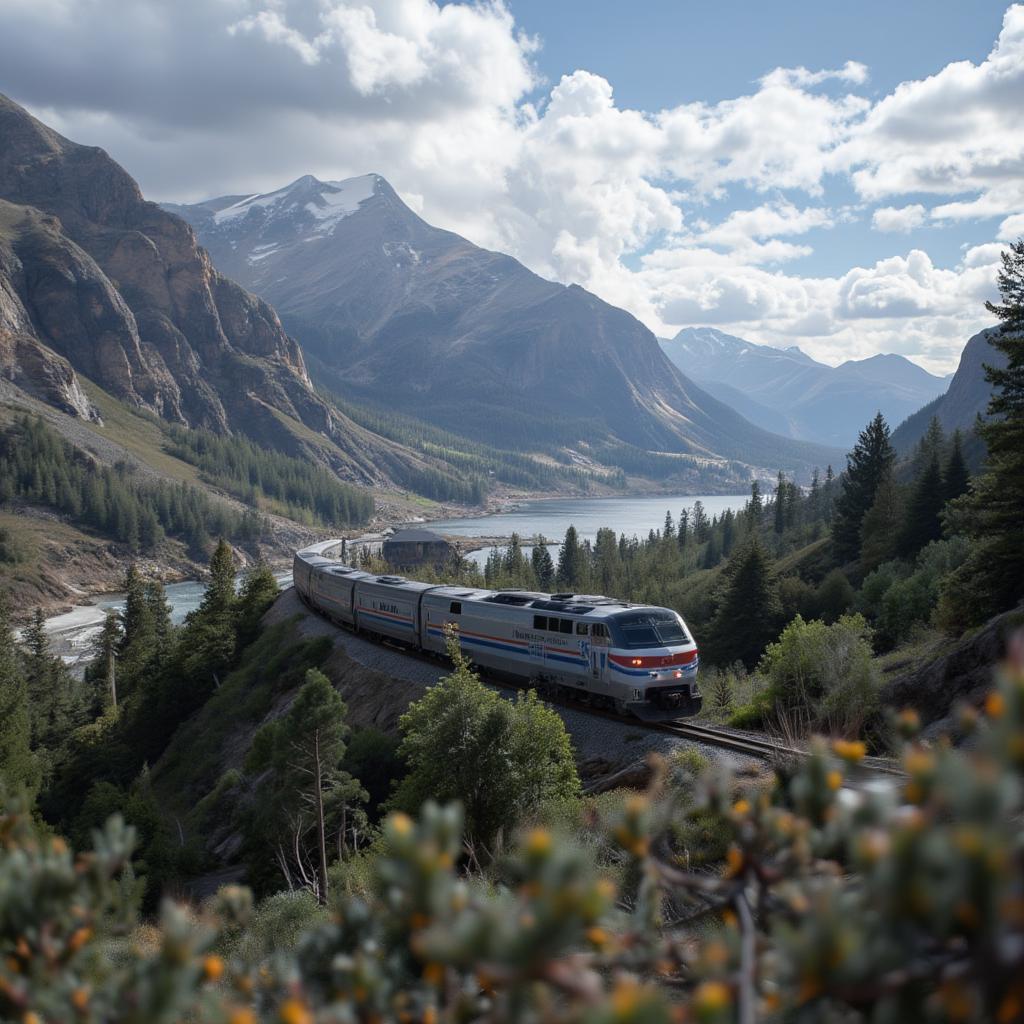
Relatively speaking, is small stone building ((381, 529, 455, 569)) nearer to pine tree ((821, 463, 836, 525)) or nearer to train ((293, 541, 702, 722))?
pine tree ((821, 463, 836, 525))

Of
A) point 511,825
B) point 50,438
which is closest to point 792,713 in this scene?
point 511,825

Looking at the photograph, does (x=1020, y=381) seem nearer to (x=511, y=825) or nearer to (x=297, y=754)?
(x=511, y=825)

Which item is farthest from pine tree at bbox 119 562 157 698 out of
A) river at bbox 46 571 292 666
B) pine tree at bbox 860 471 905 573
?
pine tree at bbox 860 471 905 573

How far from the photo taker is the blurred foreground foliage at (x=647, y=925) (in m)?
2.47

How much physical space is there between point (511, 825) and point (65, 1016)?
15.0 meters

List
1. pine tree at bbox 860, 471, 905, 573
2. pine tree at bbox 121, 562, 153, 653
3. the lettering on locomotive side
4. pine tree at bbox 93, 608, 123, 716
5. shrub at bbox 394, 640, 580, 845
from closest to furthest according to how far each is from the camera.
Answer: shrub at bbox 394, 640, 580, 845
the lettering on locomotive side
pine tree at bbox 860, 471, 905, 573
pine tree at bbox 93, 608, 123, 716
pine tree at bbox 121, 562, 153, 653

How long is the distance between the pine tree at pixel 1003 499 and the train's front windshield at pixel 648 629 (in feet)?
30.4

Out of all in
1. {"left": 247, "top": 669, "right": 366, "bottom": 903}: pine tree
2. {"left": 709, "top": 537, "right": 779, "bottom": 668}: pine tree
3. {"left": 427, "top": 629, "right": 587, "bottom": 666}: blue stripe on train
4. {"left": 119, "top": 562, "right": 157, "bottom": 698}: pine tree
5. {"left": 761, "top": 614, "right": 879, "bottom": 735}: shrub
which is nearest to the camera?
{"left": 761, "top": 614, "right": 879, "bottom": 735}: shrub

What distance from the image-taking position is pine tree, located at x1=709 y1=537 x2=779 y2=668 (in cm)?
5062

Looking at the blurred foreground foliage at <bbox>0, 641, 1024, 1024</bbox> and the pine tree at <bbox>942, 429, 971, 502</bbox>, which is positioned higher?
the pine tree at <bbox>942, 429, 971, 502</bbox>

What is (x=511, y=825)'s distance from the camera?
1773cm

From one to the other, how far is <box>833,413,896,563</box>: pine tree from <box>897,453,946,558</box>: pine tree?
9635 mm

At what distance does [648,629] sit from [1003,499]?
39.2 feet

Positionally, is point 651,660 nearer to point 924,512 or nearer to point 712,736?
point 712,736
